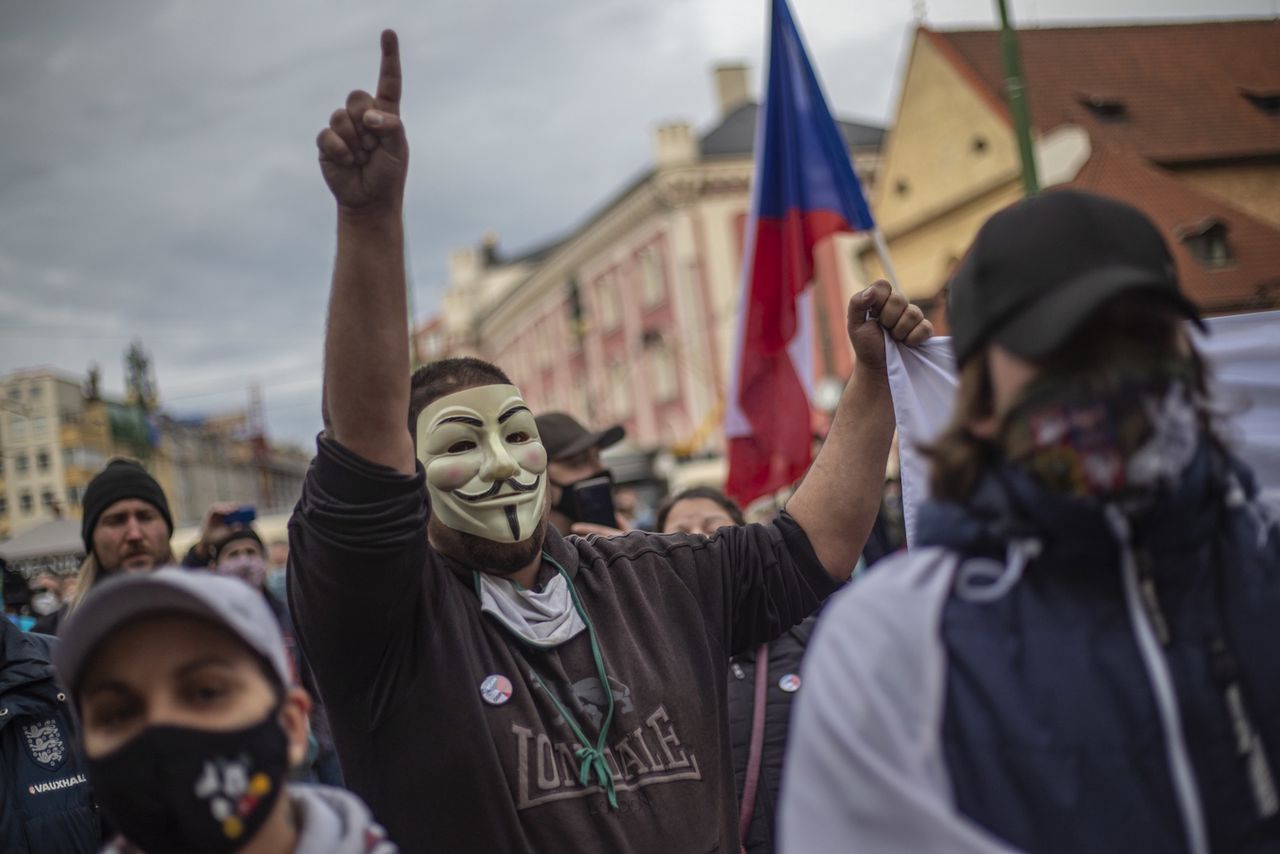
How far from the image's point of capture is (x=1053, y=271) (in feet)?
4.89

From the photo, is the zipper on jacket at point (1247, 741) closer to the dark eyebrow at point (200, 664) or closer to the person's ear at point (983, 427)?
the person's ear at point (983, 427)

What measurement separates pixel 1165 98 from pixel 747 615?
26.7 metres

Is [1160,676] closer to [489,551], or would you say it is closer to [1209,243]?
[489,551]

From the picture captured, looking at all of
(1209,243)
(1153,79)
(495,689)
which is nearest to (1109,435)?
(495,689)

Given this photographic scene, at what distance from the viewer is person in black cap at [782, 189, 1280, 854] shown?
1.40 m

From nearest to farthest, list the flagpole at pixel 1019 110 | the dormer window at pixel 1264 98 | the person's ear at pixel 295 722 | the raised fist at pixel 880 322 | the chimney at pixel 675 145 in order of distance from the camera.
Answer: the person's ear at pixel 295 722, the raised fist at pixel 880 322, the flagpole at pixel 1019 110, the dormer window at pixel 1264 98, the chimney at pixel 675 145

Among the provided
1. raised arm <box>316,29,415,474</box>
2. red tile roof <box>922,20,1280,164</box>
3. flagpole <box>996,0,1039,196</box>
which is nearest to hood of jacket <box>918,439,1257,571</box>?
raised arm <box>316,29,415,474</box>

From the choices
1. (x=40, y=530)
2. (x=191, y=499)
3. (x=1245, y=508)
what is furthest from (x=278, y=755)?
(x=191, y=499)

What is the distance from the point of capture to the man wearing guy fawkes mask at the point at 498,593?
6.90 ft

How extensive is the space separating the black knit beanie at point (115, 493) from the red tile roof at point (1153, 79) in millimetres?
21103

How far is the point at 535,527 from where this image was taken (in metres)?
2.67

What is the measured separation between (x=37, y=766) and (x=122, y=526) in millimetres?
1385

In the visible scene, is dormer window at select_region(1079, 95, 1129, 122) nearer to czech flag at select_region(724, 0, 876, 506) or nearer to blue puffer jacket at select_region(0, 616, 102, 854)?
czech flag at select_region(724, 0, 876, 506)

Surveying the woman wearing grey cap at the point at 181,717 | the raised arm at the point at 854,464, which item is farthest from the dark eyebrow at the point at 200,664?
the raised arm at the point at 854,464
